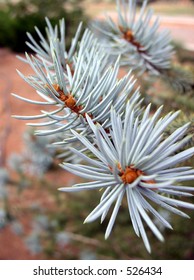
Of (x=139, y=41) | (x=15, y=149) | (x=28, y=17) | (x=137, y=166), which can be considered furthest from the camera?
(x=28, y=17)

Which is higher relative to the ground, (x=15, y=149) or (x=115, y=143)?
(x=15, y=149)

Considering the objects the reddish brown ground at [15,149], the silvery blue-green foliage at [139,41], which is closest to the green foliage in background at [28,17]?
the reddish brown ground at [15,149]

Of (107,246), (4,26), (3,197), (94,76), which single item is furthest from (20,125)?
(94,76)

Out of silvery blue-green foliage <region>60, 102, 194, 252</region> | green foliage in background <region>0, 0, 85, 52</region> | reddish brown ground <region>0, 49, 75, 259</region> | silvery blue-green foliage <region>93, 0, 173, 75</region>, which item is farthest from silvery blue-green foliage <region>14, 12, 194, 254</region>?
green foliage in background <region>0, 0, 85, 52</region>

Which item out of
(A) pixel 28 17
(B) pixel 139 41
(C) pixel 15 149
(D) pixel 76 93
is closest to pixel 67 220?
(B) pixel 139 41

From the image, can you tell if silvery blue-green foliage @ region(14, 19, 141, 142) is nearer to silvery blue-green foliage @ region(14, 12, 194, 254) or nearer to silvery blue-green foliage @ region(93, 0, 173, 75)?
silvery blue-green foliage @ region(14, 12, 194, 254)

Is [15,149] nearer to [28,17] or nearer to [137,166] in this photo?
[137,166]

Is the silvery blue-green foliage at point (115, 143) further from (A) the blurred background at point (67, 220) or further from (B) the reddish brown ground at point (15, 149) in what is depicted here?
(B) the reddish brown ground at point (15, 149)

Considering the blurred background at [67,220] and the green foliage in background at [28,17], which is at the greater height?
the green foliage in background at [28,17]
